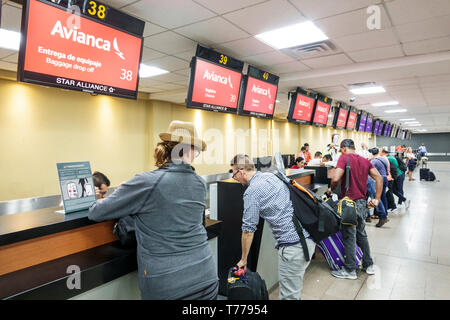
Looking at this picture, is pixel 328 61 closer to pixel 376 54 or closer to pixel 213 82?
pixel 376 54

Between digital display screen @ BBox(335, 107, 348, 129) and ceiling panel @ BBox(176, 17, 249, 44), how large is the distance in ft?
17.3

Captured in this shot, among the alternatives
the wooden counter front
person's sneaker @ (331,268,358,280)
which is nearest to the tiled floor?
person's sneaker @ (331,268,358,280)

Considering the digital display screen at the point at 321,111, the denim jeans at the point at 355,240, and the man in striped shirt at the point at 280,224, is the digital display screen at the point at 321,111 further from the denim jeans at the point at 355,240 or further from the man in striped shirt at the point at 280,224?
the man in striped shirt at the point at 280,224

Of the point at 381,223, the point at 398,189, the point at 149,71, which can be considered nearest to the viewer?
the point at 149,71

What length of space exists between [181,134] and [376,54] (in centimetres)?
393

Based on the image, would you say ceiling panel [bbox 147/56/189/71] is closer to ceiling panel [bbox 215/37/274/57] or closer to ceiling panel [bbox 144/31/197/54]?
ceiling panel [bbox 144/31/197/54]

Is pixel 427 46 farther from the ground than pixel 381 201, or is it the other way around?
pixel 427 46

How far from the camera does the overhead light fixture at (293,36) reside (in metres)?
3.32

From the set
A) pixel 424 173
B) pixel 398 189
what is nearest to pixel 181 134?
pixel 398 189

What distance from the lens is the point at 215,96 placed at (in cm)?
371

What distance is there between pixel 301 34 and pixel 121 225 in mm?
3018

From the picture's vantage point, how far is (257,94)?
441cm
